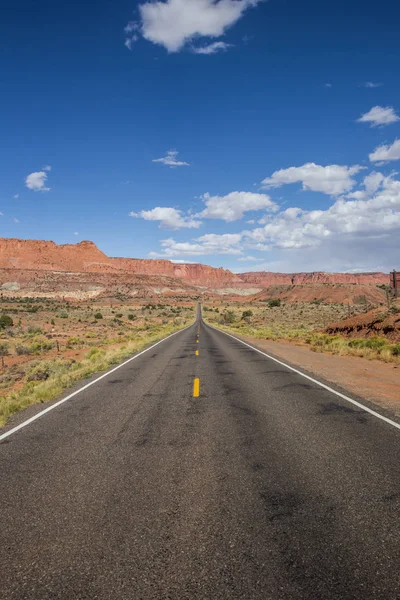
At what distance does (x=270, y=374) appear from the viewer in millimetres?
12258

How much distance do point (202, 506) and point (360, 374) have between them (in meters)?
10.4

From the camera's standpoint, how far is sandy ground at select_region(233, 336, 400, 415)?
30.1ft

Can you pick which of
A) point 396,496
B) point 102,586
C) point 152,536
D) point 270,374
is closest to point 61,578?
point 102,586

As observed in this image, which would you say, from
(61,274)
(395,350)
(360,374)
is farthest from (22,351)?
(61,274)

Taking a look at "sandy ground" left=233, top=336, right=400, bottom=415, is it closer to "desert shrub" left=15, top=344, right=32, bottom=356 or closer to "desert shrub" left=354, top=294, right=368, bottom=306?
"desert shrub" left=15, top=344, right=32, bottom=356

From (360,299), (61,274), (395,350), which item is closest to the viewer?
(395,350)

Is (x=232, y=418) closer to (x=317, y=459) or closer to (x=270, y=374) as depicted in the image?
(x=317, y=459)

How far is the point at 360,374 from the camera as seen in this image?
12.6m

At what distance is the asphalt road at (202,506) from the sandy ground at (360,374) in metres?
1.88

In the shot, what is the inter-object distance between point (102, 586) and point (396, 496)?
3.20m

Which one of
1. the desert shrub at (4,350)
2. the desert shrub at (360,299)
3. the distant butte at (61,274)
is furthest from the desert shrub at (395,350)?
the distant butte at (61,274)

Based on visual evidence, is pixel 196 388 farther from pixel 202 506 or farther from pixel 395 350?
pixel 395 350

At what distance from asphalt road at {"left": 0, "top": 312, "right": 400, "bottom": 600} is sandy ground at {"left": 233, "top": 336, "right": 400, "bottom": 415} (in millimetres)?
1882

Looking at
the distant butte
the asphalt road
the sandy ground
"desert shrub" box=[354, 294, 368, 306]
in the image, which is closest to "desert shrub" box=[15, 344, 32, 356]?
the sandy ground
